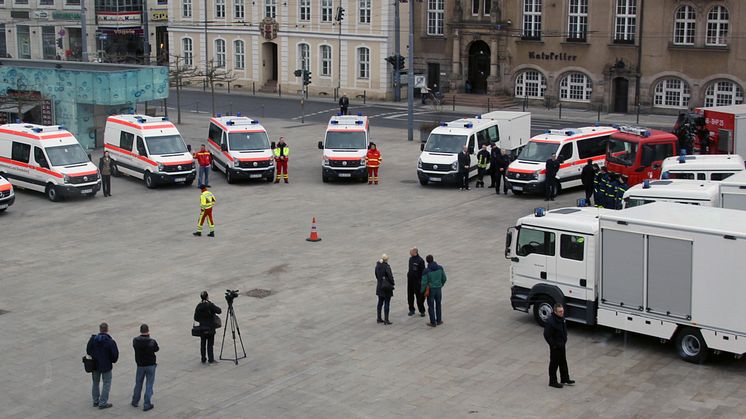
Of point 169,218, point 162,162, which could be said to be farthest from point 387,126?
point 169,218

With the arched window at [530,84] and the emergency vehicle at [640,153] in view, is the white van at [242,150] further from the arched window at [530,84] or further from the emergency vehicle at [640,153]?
the arched window at [530,84]

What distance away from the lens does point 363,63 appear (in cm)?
6656

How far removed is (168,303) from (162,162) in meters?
13.5

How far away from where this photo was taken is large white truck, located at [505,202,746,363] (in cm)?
1828

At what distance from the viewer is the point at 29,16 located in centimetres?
8681

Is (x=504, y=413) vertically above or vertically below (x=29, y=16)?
below

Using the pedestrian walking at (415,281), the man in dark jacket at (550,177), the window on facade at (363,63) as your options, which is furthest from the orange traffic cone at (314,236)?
the window on facade at (363,63)

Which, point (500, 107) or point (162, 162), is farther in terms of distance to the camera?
point (500, 107)

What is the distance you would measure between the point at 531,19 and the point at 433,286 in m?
42.1

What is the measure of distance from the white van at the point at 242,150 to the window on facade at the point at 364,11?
28507 millimetres

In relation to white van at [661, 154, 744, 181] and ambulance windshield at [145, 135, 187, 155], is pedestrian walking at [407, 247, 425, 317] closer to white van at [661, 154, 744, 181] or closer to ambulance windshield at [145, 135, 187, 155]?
white van at [661, 154, 744, 181]

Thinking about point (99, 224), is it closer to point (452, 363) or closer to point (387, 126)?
point (452, 363)

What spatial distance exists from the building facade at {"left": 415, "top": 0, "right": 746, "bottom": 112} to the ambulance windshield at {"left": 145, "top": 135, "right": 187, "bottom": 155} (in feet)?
93.6

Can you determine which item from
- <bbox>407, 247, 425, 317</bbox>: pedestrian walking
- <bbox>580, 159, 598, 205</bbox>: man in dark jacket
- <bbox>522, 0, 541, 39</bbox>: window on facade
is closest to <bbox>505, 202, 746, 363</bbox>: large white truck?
<bbox>407, 247, 425, 317</bbox>: pedestrian walking
